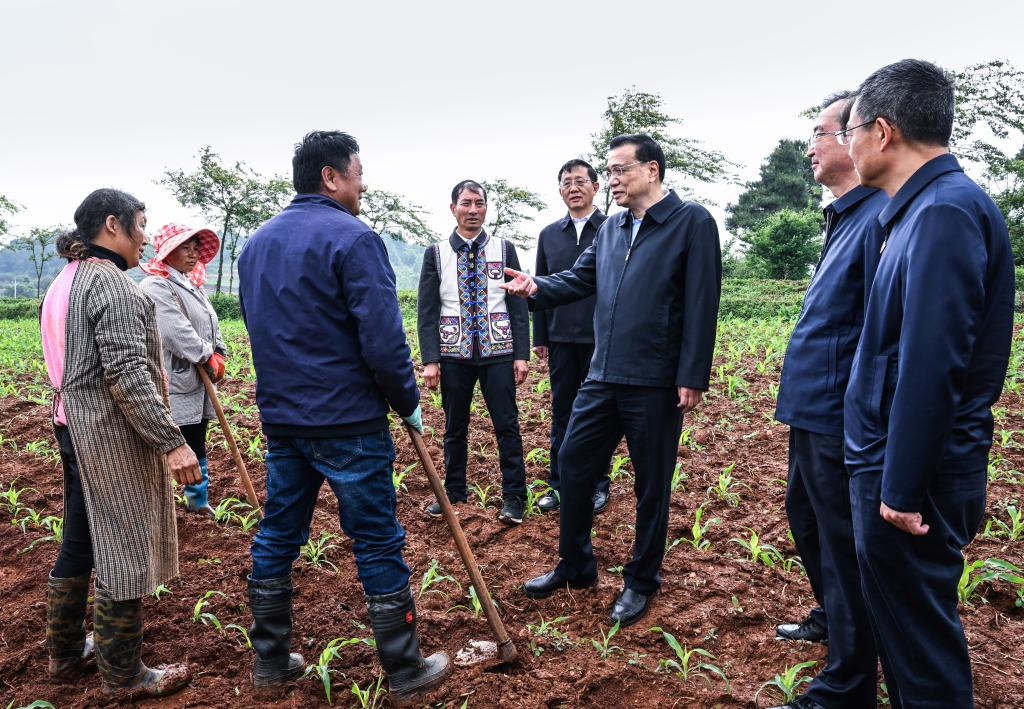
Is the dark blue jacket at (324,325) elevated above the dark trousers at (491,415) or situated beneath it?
elevated above

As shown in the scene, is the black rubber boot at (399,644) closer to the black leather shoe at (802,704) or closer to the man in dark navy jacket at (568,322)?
the black leather shoe at (802,704)

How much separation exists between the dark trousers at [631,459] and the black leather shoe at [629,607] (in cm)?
4

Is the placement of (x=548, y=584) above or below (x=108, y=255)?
below

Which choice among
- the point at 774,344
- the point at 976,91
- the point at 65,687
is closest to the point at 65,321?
the point at 65,687

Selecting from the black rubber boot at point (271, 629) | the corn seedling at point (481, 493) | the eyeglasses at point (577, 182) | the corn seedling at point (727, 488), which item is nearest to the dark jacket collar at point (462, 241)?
the eyeglasses at point (577, 182)

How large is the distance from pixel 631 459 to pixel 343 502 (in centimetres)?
136

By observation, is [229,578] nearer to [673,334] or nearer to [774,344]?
[673,334]

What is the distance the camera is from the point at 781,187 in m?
33.8

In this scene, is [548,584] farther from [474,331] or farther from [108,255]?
[108,255]

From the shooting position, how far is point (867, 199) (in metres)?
2.26

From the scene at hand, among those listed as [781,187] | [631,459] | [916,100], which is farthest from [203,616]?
[781,187]

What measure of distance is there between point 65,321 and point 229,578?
5.36ft

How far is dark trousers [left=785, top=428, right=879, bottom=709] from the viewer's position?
2174mm

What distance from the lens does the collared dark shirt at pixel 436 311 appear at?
4.15m
